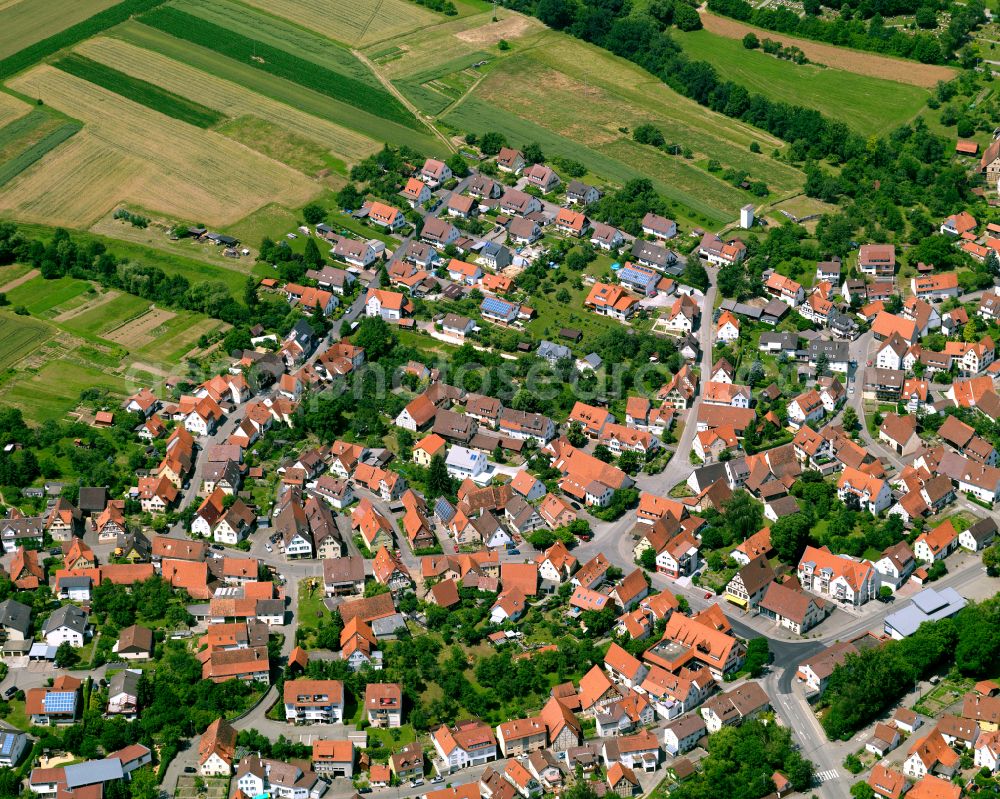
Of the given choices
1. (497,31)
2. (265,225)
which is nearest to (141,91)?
(265,225)

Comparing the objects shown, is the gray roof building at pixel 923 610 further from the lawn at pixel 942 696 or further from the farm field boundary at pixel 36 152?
the farm field boundary at pixel 36 152

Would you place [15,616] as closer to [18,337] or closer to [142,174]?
[18,337]

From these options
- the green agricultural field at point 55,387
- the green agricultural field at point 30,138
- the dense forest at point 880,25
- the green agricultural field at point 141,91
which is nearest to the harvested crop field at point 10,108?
the green agricultural field at point 30,138

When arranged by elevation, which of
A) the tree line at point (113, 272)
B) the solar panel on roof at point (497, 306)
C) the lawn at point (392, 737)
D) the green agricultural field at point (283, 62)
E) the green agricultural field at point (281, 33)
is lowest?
the lawn at point (392, 737)

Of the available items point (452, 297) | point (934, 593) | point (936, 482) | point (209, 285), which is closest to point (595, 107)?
point (452, 297)

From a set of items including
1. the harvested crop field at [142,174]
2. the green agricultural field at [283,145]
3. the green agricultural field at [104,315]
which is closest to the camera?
the green agricultural field at [104,315]

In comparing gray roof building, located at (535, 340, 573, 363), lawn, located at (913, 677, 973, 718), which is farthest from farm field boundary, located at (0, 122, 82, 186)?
lawn, located at (913, 677, 973, 718)
